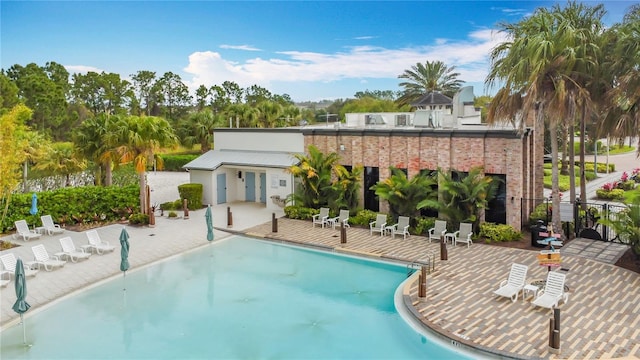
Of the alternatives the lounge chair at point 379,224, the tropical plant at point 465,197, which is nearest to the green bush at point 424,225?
the tropical plant at point 465,197

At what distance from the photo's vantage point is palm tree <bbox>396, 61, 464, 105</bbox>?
5588cm

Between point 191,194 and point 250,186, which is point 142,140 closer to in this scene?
point 191,194

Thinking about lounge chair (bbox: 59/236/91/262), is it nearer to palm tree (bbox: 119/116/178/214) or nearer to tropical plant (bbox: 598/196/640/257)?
palm tree (bbox: 119/116/178/214)

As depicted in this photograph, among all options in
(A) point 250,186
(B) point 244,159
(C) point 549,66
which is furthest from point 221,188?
(C) point 549,66

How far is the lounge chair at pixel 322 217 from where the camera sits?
25.3m

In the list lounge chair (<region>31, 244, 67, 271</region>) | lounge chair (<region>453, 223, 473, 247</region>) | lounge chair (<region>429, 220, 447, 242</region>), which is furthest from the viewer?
lounge chair (<region>429, 220, 447, 242</region>)

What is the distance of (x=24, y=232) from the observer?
2309cm

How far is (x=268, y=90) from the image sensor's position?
84.6 metres

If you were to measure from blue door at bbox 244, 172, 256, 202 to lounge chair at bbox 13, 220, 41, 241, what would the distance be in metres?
12.4

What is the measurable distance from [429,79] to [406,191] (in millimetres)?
35131

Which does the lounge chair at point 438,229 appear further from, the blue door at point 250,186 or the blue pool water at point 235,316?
the blue door at point 250,186

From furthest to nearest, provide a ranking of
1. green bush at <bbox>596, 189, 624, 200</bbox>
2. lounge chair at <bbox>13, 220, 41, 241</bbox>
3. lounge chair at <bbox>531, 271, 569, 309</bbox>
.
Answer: green bush at <bbox>596, 189, 624, 200</bbox>
lounge chair at <bbox>13, 220, 41, 241</bbox>
lounge chair at <bbox>531, 271, 569, 309</bbox>

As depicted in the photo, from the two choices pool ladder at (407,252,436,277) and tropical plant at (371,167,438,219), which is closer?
pool ladder at (407,252,436,277)

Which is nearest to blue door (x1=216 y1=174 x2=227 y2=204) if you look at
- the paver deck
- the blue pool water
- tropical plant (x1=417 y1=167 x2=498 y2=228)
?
the paver deck
